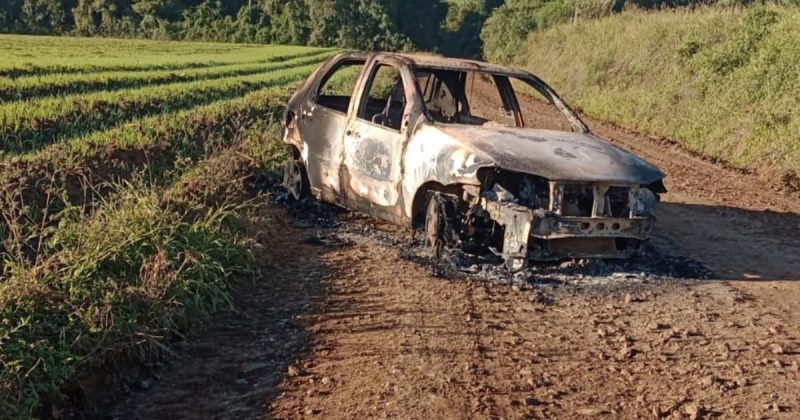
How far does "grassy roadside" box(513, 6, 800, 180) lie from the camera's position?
13031mm

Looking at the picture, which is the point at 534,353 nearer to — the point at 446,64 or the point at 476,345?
the point at 476,345

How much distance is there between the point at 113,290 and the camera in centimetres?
464

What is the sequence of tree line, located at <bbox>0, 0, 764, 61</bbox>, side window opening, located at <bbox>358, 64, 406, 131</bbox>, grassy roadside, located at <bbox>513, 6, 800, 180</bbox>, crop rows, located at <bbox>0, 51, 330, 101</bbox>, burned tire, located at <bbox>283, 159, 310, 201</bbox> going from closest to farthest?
side window opening, located at <bbox>358, 64, 406, 131</bbox> < burned tire, located at <bbox>283, 159, 310, 201</bbox> < grassy roadside, located at <bbox>513, 6, 800, 180</bbox> < crop rows, located at <bbox>0, 51, 330, 101</bbox> < tree line, located at <bbox>0, 0, 764, 61</bbox>

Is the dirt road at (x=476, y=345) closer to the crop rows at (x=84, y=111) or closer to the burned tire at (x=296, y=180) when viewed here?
the burned tire at (x=296, y=180)

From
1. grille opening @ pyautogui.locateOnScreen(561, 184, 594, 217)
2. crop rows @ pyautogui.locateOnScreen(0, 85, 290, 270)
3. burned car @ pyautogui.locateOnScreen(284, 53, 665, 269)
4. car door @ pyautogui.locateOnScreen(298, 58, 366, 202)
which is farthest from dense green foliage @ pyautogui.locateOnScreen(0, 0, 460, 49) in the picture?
grille opening @ pyautogui.locateOnScreen(561, 184, 594, 217)

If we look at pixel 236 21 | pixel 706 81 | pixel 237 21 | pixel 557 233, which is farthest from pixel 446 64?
pixel 236 21

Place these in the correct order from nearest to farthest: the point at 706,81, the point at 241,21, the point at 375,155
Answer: the point at 375,155
the point at 706,81
the point at 241,21

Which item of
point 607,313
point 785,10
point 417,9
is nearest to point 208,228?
point 607,313

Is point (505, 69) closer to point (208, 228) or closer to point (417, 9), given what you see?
point (208, 228)

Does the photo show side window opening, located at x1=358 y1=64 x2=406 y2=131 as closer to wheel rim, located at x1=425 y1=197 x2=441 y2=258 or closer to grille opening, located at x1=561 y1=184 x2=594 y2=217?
wheel rim, located at x1=425 y1=197 x2=441 y2=258

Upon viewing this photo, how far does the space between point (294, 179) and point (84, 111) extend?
6885 mm

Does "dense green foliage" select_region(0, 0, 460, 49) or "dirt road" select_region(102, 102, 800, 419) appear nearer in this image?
"dirt road" select_region(102, 102, 800, 419)

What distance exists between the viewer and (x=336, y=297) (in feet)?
18.2

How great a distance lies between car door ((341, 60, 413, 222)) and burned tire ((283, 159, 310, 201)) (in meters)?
0.96
